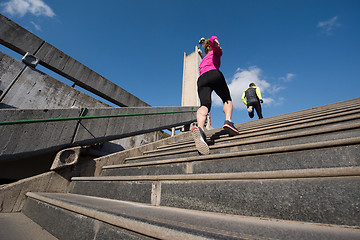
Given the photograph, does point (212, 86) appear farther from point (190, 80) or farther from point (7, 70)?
point (190, 80)

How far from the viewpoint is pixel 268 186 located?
984mm

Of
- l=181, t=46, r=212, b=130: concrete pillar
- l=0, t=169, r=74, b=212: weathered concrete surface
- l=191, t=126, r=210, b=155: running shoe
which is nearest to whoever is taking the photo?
l=0, t=169, r=74, b=212: weathered concrete surface

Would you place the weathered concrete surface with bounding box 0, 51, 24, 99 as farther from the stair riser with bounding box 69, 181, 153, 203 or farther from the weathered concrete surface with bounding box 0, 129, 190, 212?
the stair riser with bounding box 69, 181, 153, 203

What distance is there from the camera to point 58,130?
2502 mm

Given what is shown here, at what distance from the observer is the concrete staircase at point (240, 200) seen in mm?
732

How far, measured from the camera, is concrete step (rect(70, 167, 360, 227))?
79 centimetres

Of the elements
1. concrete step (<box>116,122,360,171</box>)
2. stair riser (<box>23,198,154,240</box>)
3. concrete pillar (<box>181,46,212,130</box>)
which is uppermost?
concrete pillar (<box>181,46,212,130</box>)

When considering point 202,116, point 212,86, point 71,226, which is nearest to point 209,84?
point 212,86

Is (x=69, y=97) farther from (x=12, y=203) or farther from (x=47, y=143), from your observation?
(x=12, y=203)

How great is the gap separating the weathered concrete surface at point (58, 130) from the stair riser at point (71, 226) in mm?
971

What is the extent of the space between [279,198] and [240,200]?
0.77 feet

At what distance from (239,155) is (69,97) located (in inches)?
180

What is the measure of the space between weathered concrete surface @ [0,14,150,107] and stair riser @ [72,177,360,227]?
4.76 m

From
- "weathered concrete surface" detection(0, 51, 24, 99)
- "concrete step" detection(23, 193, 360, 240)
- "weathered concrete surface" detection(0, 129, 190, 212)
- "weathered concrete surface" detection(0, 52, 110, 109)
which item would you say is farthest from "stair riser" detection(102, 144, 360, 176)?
"weathered concrete surface" detection(0, 51, 24, 99)
